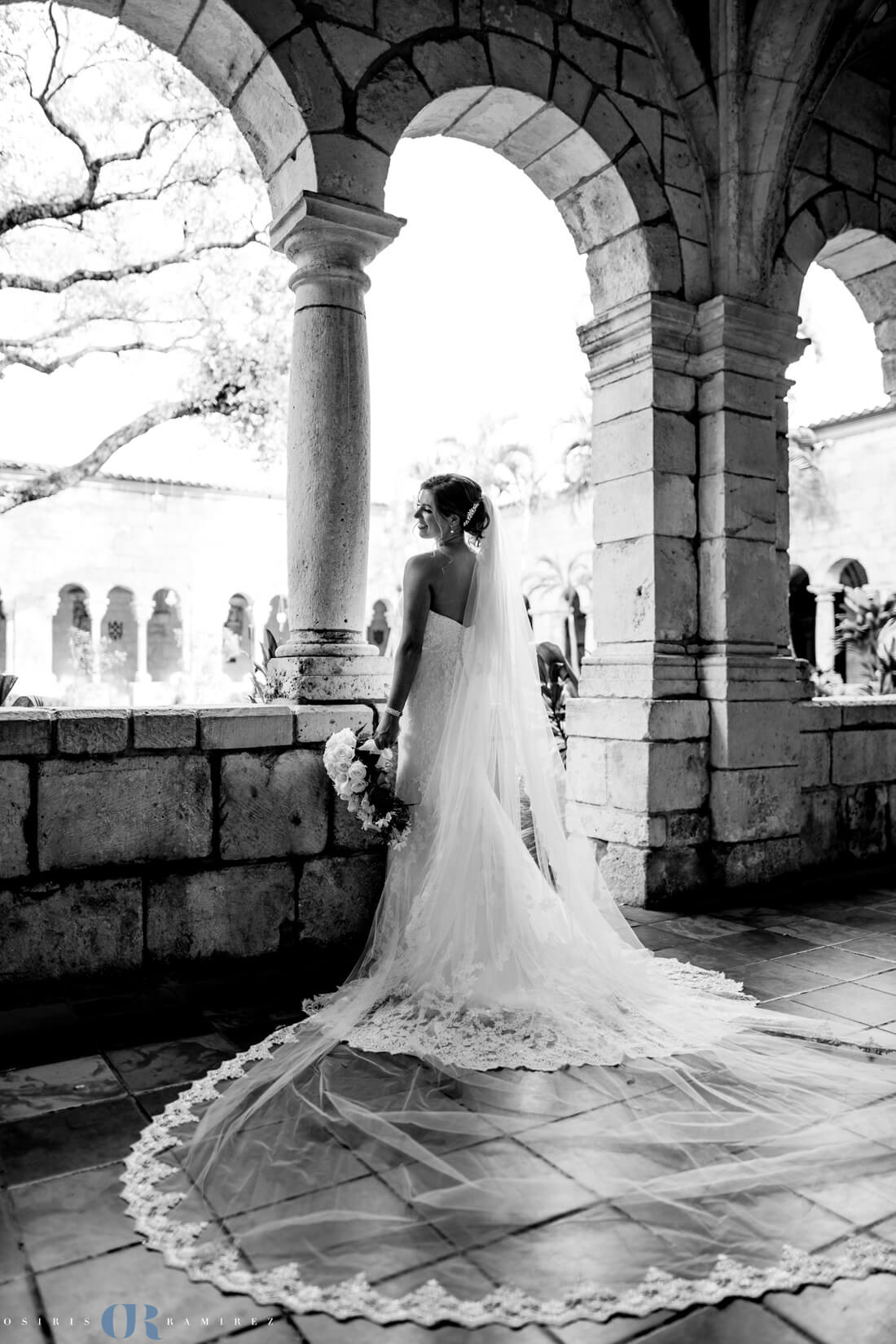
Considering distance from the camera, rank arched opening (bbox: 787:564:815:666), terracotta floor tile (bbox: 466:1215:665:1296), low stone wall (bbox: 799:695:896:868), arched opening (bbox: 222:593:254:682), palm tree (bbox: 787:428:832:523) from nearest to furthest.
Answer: terracotta floor tile (bbox: 466:1215:665:1296)
low stone wall (bbox: 799:695:896:868)
palm tree (bbox: 787:428:832:523)
arched opening (bbox: 787:564:815:666)
arched opening (bbox: 222:593:254:682)

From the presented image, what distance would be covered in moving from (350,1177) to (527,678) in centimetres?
158

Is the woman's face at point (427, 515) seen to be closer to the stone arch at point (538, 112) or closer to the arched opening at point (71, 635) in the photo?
the stone arch at point (538, 112)

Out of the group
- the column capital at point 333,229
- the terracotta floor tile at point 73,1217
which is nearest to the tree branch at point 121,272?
the column capital at point 333,229

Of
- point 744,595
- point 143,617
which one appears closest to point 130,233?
point 744,595

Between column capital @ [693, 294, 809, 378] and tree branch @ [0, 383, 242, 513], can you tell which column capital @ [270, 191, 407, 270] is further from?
tree branch @ [0, 383, 242, 513]

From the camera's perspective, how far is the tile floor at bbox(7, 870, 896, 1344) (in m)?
1.47

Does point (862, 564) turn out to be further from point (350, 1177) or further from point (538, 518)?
point (350, 1177)

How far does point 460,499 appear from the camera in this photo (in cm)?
302

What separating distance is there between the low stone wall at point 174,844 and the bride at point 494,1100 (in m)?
0.38

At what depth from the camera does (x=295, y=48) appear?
3408mm

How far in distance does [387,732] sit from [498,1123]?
4.02ft

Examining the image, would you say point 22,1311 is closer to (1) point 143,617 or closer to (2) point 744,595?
(2) point 744,595

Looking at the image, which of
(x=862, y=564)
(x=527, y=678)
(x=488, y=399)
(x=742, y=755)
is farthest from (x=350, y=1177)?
(x=488, y=399)

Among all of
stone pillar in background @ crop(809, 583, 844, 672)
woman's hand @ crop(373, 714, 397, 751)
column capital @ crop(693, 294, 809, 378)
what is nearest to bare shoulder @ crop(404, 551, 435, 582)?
woman's hand @ crop(373, 714, 397, 751)
